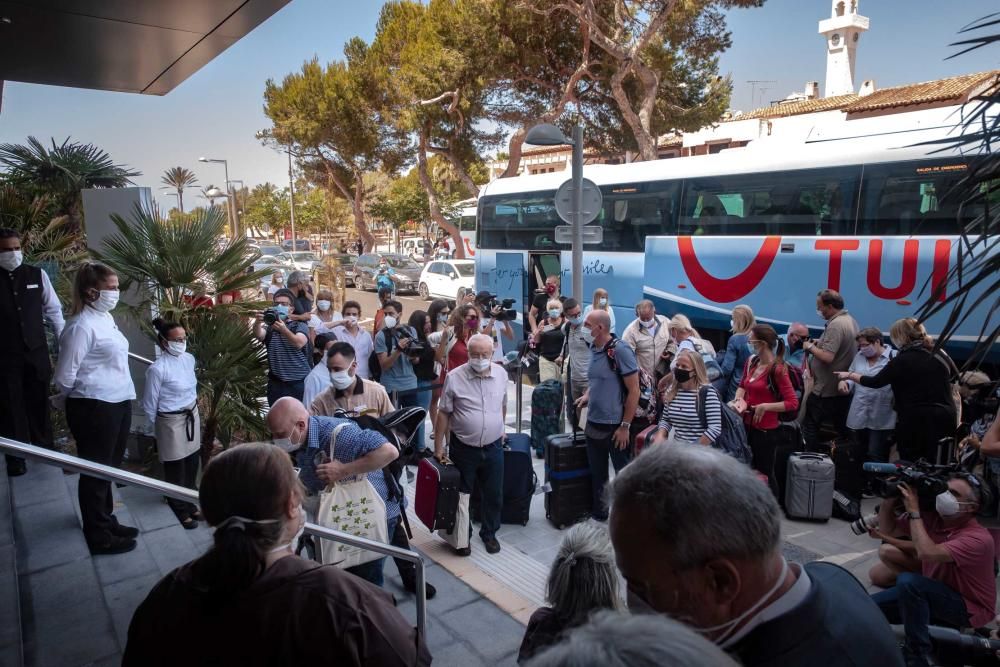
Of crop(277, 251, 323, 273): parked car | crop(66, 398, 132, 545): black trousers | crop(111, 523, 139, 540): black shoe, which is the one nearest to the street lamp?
crop(66, 398, 132, 545): black trousers

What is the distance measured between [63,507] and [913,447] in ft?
21.2

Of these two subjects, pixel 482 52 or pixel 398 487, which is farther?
pixel 482 52

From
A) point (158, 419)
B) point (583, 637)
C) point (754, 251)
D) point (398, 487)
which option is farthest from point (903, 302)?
point (583, 637)

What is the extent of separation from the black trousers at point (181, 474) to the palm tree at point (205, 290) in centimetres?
65

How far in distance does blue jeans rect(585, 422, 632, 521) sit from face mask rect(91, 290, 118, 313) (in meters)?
3.59

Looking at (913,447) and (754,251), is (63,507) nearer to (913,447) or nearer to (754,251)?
(913,447)

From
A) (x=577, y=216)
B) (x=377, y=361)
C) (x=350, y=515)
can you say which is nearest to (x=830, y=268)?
(x=577, y=216)

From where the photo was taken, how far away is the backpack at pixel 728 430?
4895mm

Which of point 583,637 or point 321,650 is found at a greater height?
point 583,637

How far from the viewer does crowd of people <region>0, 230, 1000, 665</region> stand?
4.40ft

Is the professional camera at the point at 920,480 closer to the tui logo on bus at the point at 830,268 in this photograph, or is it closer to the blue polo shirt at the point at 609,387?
the blue polo shirt at the point at 609,387

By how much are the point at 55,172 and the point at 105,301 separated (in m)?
5.93

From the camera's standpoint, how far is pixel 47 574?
144 inches

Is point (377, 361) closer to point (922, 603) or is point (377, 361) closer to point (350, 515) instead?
point (350, 515)
